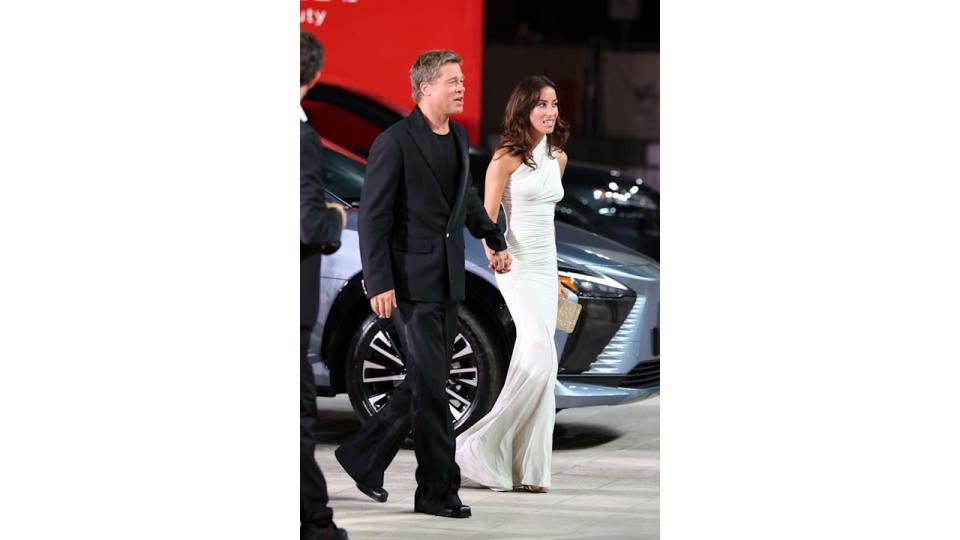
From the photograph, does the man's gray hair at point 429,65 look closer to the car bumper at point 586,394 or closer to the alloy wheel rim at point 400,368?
the alloy wheel rim at point 400,368

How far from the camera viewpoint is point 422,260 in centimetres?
558

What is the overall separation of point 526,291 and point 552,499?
752 millimetres

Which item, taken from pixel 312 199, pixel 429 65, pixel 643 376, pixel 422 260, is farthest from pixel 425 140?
pixel 643 376

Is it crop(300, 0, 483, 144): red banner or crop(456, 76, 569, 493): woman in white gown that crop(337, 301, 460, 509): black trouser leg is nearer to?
crop(456, 76, 569, 493): woman in white gown

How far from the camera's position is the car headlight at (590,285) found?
6.71m

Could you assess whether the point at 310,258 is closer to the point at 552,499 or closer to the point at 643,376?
the point at 552,499

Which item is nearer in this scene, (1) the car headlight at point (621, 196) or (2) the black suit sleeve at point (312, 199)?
(2) the black suit sleeve at point (312, 199)

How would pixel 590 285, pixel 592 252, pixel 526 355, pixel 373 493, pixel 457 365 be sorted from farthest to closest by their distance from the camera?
pixel 592 252 < pixel 590 285 < pixel 457 365 < pixel 526 355 < pixel 373 493

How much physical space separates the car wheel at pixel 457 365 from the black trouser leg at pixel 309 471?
54.0 inches

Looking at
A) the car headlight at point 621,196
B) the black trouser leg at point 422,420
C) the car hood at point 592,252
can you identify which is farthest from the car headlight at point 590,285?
the car headlight at point 621,196
